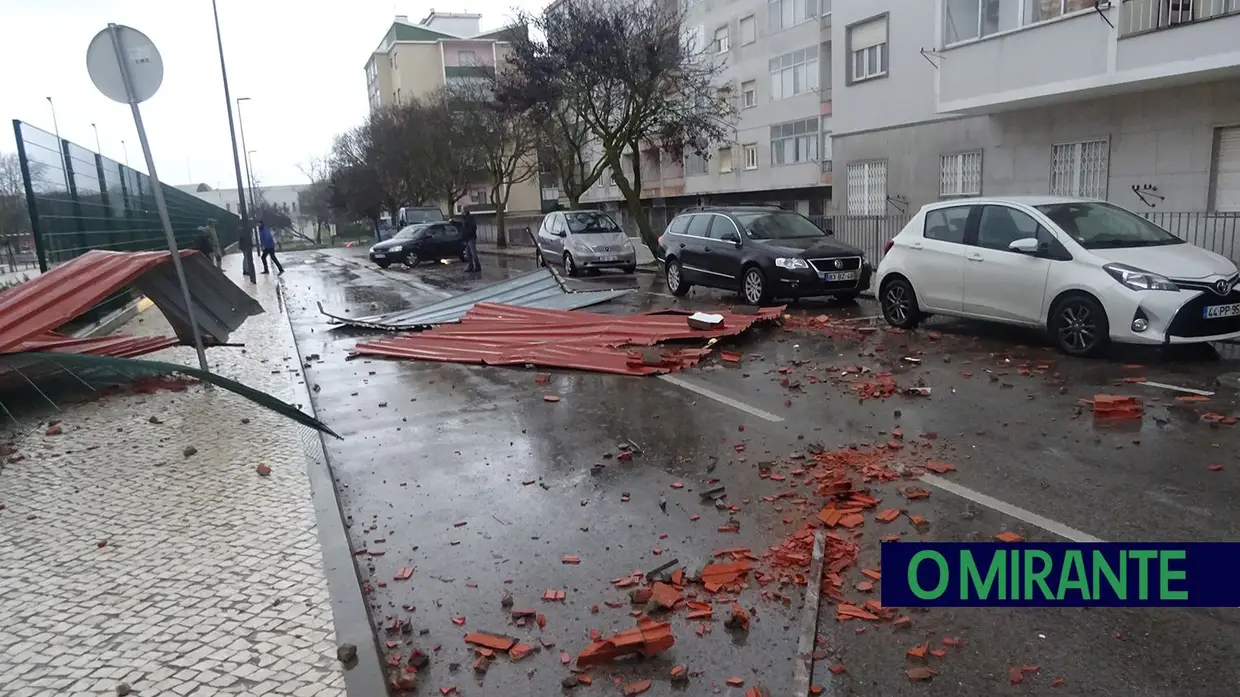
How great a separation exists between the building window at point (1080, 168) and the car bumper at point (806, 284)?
606 cm

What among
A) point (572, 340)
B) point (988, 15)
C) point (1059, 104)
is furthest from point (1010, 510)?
point (988, 15)

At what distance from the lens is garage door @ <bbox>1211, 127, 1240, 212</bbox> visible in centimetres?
1449

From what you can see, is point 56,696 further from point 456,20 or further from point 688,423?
point 456,20

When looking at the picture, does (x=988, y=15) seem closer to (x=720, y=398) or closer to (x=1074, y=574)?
→ (x=720, y=398)

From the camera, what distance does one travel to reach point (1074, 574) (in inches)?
106

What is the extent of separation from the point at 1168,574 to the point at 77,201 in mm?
14894

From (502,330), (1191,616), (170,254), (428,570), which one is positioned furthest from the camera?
(502,330)

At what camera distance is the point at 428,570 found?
185 inches

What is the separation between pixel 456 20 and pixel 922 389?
3850 inches

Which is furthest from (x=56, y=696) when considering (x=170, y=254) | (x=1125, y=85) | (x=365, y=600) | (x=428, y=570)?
(x=1125, y=85)

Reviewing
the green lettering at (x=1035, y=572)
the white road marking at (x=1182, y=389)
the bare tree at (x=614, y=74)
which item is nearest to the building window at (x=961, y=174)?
the bare tree at (x=614, y=74)

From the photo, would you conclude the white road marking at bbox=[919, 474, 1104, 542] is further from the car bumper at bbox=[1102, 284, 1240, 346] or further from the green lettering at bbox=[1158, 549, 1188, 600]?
the car bumper at bbox=[1102, 284, 1240, 346]

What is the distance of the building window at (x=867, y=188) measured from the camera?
23062 mm

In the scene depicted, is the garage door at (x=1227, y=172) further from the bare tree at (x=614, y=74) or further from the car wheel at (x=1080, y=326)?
the bare tree at (x=614, y=74)
